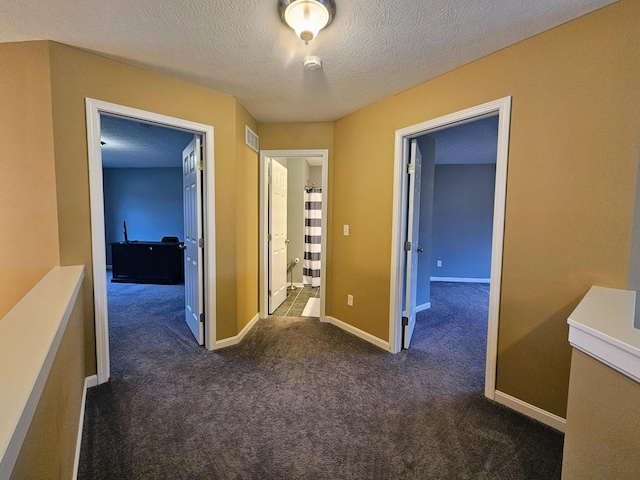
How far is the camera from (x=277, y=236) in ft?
11.9

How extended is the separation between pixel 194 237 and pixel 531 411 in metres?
2.94

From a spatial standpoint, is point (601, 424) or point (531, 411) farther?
point (531, 411)

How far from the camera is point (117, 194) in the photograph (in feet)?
20.6

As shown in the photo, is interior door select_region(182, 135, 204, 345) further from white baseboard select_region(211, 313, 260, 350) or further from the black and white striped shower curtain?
the black and white striped shower curtain

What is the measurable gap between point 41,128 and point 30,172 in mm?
290

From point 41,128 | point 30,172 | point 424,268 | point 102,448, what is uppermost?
point 41,128

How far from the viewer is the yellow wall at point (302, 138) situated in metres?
3.15

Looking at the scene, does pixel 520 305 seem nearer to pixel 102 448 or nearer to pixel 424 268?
pixel 424 268

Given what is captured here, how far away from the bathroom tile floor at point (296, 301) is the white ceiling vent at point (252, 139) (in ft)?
6.71

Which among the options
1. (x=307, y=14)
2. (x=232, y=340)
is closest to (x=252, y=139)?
(x=307, y=14)

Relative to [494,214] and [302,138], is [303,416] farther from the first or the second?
[302,138]

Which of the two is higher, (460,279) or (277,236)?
(277,236)

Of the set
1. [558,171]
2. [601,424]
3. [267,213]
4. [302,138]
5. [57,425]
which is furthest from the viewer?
[267,213]

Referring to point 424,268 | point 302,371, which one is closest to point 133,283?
point 302,371
